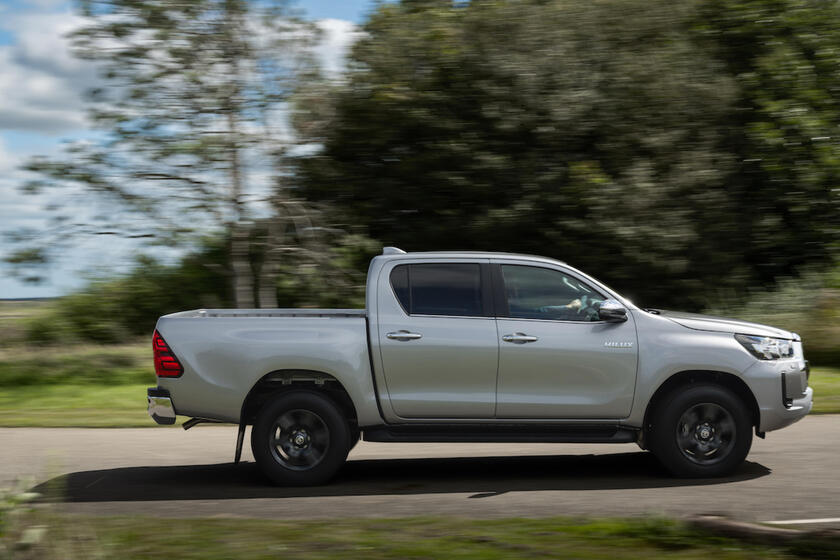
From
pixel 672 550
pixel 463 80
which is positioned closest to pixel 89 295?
pixel 463 80

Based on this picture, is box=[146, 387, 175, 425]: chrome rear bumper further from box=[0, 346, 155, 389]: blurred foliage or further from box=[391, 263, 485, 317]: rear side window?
box=[0, 346, 155, 389]: blurred foliage

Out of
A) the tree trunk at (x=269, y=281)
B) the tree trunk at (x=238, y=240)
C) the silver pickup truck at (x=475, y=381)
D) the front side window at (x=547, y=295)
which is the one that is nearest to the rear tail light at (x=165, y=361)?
the silver pickup truck at (x=475, y=381)

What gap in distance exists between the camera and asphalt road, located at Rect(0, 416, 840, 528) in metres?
7.04

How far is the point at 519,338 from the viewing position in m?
7.85

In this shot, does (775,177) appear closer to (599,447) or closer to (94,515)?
(599,447)

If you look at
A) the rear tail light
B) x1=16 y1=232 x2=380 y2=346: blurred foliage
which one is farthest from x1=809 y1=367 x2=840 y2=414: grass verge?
the rear tail light

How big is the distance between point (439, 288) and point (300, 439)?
170 centimetres

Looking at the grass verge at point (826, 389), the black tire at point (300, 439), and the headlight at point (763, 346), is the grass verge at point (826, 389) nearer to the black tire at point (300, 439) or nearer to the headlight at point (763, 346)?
the headlight at point (763, 346)

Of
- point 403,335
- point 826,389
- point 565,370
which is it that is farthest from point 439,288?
point 826,389

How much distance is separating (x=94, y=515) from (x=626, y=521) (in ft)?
12.2

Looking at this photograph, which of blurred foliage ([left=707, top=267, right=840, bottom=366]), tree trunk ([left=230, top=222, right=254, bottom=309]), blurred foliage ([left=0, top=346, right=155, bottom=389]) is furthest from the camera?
tree trunk ([left=230, top=222, right=254, bottom=309])

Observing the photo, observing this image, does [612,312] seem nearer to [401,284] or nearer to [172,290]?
[401,284]

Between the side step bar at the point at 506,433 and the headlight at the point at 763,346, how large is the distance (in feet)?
3.91

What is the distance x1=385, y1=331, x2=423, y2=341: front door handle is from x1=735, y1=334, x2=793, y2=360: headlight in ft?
8.71
